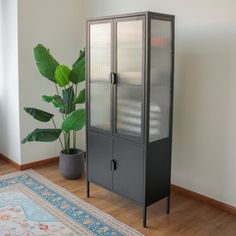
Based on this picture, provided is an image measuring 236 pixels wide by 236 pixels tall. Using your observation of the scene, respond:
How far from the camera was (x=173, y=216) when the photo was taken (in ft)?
9.45

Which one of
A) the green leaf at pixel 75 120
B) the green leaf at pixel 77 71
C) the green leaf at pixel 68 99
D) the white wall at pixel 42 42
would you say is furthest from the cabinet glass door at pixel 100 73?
the white wall at pixel 42 42

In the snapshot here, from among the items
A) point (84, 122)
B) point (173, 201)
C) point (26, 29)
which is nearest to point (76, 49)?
point (26, 29)

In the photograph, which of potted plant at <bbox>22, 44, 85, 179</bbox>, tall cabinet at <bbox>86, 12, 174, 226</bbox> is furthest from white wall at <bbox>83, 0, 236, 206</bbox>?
potted plant at <bbox>22, 44, 85, 179</bbox>

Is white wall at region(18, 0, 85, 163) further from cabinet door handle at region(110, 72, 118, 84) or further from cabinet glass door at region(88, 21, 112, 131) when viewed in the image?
cabinet door handle at region(110, 72, 118, 84)

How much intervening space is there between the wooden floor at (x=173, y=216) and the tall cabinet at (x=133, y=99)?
0.54ft

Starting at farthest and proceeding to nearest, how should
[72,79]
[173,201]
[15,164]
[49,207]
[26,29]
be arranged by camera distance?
[15,164] < [26,29] < [72,79] < [173,201] < [49,207]

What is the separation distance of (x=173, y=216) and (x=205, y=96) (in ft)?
3.71

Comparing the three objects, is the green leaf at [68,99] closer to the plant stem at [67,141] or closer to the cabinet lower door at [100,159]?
the plant stem at [67,141]

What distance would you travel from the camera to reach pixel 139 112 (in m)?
2.68

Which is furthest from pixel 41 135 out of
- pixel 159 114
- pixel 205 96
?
pixel 205 96

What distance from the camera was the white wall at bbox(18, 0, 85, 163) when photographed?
3775 mm

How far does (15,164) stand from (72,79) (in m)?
1.41

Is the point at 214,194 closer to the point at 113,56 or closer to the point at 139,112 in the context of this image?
the point at 139,112

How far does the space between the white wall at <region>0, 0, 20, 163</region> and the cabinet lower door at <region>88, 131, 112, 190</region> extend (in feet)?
3.97
